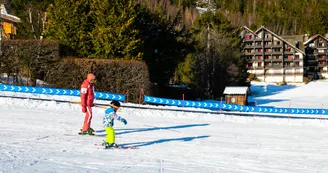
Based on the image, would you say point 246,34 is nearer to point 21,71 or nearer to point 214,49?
point 214,49

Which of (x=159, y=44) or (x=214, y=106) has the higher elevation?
(x=159, y=44)

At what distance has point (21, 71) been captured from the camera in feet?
82.8

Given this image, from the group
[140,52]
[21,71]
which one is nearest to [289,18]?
[140,52]

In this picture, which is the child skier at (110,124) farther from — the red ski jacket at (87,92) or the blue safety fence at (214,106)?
the blue safety fence at (214,106)

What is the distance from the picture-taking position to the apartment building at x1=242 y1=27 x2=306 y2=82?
287ft

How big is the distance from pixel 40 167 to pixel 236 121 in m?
14.3

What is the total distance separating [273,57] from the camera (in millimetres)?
89250

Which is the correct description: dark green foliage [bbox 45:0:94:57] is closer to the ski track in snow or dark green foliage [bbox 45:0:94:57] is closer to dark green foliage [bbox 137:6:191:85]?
dark green foliage [bbox 137:6:191:85]

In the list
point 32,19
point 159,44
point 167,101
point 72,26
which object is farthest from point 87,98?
point 32,19

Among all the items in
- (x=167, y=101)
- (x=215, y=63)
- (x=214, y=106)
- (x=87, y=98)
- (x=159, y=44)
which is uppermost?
(x=159, y=44)

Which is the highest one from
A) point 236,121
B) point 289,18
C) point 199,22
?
point 289,18

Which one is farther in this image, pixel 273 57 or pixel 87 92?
pixel 273 57

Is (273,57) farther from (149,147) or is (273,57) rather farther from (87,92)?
(149,147)

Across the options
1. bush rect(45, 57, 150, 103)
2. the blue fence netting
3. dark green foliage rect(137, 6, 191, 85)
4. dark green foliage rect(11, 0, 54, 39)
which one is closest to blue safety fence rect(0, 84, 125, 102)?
the blue fence netting
